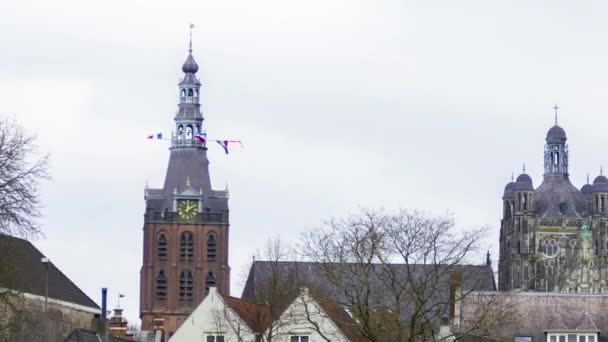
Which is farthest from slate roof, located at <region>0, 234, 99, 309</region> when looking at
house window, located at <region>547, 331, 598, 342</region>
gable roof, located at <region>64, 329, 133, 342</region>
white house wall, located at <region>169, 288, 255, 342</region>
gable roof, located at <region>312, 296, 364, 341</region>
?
house window, located at <region>547, 331, 598, 342</region>

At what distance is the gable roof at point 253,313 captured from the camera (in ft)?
321

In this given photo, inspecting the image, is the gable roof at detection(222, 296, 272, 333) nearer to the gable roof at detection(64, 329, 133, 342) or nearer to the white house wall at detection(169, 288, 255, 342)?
the white house wall at detection(169, 288, 255, 342)

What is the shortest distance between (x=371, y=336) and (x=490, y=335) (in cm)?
1170

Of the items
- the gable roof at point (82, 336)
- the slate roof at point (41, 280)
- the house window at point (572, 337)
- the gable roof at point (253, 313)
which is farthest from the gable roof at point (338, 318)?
the slate roof at point (41, 280)

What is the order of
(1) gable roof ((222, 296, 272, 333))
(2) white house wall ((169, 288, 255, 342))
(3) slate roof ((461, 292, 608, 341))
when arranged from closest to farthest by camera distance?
1. (1) gable roof ((222, 296, 272, 333))
2. (2) white house wall ((169, 288, 255, 342))
3. (3) slate roof ((461, 292, 608, 341))

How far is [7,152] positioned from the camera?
77.2m

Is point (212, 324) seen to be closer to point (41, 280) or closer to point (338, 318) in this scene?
point (338, 318)

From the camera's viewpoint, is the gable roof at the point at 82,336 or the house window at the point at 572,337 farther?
the house window at the point at 572,337

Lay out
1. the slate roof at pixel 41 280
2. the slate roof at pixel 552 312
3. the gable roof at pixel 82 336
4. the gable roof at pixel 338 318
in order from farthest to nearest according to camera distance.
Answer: the slate roof at pixel 41 280 → the slate roof at pixel 552 312 → the gable roof at pixel 338 318 → the gable roof at pixel 82 336

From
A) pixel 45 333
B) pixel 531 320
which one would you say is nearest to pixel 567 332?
pixel 531 320

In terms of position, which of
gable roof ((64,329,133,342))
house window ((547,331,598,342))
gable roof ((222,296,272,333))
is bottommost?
gable roof ((64,329,133,342))

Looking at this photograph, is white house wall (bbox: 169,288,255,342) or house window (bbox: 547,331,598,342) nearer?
white house wall (bbox: 169,288,255,342)

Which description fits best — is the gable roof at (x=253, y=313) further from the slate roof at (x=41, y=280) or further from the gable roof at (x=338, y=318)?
the slate roof at (x=41, y=280)

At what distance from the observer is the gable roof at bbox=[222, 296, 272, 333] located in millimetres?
97769
